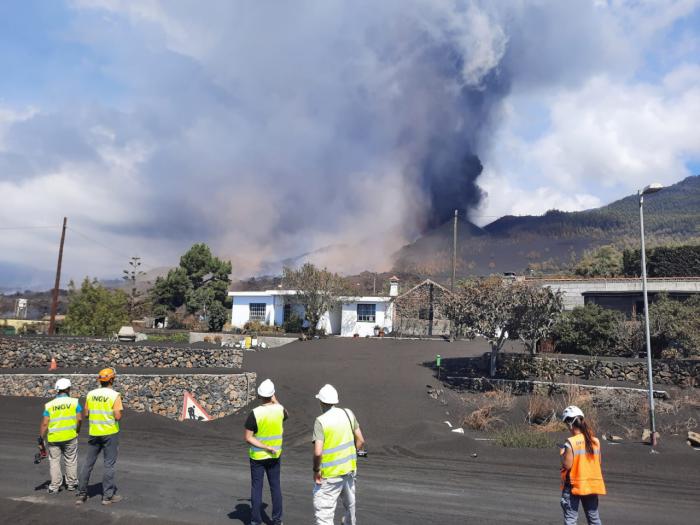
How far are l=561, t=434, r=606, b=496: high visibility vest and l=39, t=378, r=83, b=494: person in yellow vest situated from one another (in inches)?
272

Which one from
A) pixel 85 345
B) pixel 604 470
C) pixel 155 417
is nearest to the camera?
pixel 604 470

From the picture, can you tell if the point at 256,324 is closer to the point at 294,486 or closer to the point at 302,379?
the point at 302,379

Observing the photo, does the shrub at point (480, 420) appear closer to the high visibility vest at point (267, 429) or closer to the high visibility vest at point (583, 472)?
the high visibility vest at point (583, 472)

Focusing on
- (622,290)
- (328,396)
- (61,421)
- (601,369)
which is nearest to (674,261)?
(622,290)

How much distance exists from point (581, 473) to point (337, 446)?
272 cm

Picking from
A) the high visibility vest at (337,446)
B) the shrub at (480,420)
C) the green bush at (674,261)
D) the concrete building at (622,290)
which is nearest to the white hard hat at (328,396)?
the high visibility vest at (337,446)

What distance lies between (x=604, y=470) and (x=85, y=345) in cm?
2399

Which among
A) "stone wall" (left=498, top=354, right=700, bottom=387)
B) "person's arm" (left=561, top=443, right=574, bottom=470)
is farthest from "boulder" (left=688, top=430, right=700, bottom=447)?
"person's arm" (left=561, top=443, right=574, bottom=470)

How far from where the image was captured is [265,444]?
21.4 feet

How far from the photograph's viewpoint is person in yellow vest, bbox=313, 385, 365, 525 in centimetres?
563

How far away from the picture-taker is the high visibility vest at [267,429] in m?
6.49

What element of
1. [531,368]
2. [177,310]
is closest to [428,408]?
[531,368]

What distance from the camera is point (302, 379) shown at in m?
22.8

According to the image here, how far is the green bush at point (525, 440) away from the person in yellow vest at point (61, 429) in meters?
10.3
